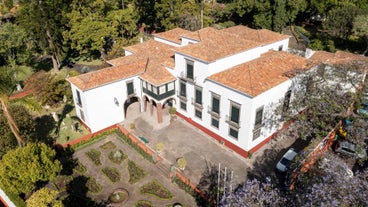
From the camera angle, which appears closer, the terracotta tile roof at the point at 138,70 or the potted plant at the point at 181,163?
the potted plant at the point at 181,163

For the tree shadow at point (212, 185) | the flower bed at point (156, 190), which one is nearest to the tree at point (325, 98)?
the tree shadow at point (212, 185)

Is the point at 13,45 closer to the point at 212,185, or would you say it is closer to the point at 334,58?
the point at 212,185

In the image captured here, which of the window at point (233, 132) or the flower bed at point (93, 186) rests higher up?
the window at point (233, 132)

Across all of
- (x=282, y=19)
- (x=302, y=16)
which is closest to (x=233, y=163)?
(x=282, y=19)

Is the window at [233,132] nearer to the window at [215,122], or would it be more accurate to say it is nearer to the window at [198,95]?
the window at [215,122]

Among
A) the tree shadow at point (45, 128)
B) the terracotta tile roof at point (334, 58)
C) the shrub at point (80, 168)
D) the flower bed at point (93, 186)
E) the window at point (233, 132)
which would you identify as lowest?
the flower bed at point (93, 186)

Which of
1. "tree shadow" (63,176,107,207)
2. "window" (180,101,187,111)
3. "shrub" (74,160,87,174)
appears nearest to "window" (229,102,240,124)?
"window" (180,101,187,111)

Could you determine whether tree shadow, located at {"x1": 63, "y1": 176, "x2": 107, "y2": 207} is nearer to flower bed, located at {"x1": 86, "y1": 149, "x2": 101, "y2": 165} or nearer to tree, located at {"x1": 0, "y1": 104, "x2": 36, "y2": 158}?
flower bed, located at {"x1": 86, "y1": 149, "x2": 101, "y2": 165}

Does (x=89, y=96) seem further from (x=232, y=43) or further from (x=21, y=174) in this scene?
(x=232, y=43)
